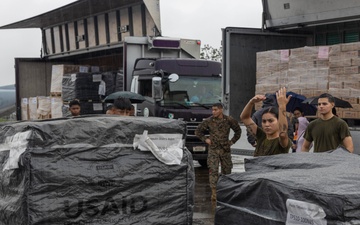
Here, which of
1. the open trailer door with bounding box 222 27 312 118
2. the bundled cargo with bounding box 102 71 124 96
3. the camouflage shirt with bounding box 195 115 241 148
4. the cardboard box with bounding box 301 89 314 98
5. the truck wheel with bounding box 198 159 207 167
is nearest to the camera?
the cardboard box with bounding box 301 89 314 98

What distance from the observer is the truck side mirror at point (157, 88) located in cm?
1210

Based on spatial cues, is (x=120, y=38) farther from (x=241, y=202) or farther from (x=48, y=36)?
(x=241, y=202)

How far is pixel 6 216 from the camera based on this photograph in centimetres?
438

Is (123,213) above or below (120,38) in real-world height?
below

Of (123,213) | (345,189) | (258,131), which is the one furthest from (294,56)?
(345,189)

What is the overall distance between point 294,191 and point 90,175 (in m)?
1.68

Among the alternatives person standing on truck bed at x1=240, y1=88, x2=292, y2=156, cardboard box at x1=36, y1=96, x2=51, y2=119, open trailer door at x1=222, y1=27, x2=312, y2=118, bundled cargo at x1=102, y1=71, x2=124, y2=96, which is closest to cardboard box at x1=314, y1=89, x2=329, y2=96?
open trailer door at x1=222, y1=27, x2=312, y2=118

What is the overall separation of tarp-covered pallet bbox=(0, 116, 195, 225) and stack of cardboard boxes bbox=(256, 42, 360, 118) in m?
3.89

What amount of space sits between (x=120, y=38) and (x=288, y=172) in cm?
1139

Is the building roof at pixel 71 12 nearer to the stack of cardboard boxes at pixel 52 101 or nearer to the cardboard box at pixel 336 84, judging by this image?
the stack of cardboard boxes at pixel 52 101

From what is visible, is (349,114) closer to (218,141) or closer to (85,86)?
(218,141)

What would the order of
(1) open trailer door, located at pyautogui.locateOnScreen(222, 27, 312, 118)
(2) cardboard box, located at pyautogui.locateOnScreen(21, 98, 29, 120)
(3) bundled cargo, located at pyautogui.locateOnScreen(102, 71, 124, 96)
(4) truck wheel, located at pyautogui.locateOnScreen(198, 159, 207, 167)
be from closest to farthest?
(1) open trailer door, located at pyautogui.locateOnScreen(222, 27, 312, 118)
(4) truck wheel, located at pyautogui.locateOnScreen(198, 159, 207, 167)
(3) bundled cargo, located at pyautogui.locateOnScreen(102, 71, 124, 96)
(2) cardboard box, located at pyautogui.locateOnScreen(21, 98, 29, 120)

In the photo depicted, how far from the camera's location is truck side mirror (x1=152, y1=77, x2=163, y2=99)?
12.1 meters

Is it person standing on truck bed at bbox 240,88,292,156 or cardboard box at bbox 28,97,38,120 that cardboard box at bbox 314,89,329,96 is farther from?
cardboard box at bbox 28,97,38,120
